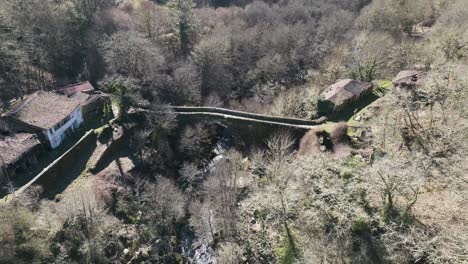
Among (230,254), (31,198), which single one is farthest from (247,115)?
(31,198)

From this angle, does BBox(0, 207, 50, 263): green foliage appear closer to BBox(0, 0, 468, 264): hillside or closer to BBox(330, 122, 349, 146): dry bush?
BBox(0, 0, 468, 264): hillside

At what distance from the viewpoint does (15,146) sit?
34.7 metres

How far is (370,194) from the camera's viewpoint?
23.9m

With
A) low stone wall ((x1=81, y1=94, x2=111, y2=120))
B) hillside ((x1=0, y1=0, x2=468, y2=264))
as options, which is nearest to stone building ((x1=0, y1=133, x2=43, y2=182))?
hillside ((x1=0, y1=0, x2=468, y2=264))

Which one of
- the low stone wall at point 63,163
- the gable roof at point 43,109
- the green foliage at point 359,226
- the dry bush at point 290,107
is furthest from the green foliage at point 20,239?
the dry bush at point 290,107

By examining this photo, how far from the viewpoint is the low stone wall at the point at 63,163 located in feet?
112

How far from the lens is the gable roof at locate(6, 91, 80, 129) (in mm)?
37406

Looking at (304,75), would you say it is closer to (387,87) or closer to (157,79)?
(387,87)

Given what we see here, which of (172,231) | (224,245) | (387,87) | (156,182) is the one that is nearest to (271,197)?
(224,245)

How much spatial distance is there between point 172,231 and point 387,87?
34889 mm

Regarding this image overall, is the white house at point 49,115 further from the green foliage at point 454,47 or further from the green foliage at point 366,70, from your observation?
the green foliage at point 454,47

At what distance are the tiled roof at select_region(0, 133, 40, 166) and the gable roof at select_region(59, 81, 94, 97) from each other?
991 cm

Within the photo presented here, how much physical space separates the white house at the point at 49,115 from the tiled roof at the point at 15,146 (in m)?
1.38

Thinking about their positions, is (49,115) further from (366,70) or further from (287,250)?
(366,70)
